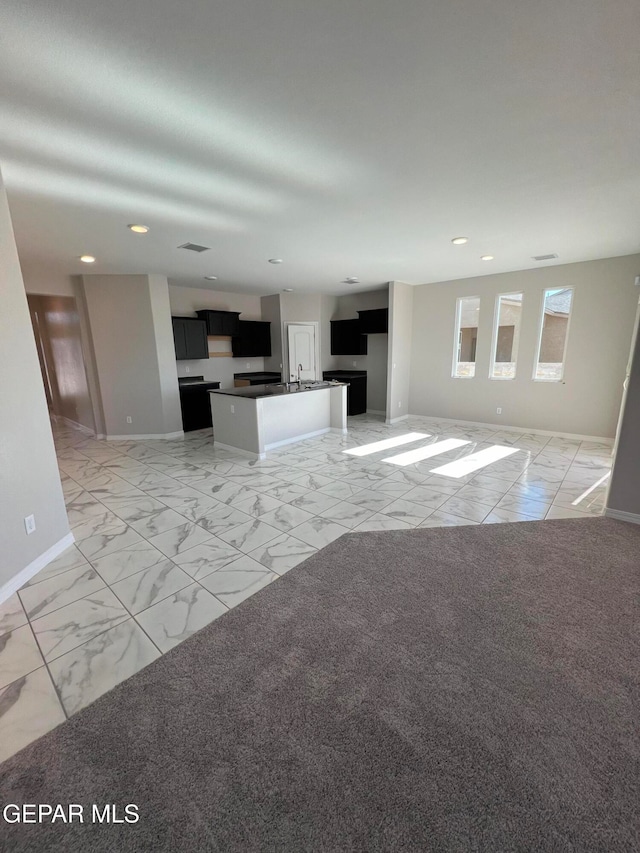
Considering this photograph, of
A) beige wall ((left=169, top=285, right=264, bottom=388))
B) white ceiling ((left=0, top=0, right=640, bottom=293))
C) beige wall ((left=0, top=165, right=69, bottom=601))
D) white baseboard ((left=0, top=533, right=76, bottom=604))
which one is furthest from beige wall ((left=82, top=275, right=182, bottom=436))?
white baseboard ((left=0, top=533, right=76, bottom=604))

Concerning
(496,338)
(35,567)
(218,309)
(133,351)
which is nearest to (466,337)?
(496,338)

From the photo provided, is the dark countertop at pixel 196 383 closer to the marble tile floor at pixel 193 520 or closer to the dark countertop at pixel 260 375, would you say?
the dark countertop at pixel 260 375

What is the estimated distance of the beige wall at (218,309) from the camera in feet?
22.2

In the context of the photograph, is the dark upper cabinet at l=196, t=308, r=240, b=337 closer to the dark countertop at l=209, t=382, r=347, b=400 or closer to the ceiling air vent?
the dark countertop at l=209, t=382, r=347, b=400

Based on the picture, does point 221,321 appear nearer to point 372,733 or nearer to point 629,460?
point 629,460

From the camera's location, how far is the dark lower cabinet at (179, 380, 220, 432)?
6457 mm

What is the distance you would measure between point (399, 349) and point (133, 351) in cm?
484

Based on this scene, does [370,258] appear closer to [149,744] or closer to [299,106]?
[299,106]

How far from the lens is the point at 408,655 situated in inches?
67.8

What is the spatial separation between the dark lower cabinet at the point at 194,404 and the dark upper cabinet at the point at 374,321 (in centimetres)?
351

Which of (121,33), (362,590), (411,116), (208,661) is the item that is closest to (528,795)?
(362,590)

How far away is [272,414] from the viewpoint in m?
5.12

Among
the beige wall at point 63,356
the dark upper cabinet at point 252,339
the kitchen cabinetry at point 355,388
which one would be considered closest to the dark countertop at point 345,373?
the kitchen cabinetry at point 355,388

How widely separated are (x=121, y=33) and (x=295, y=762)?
9.66ft
